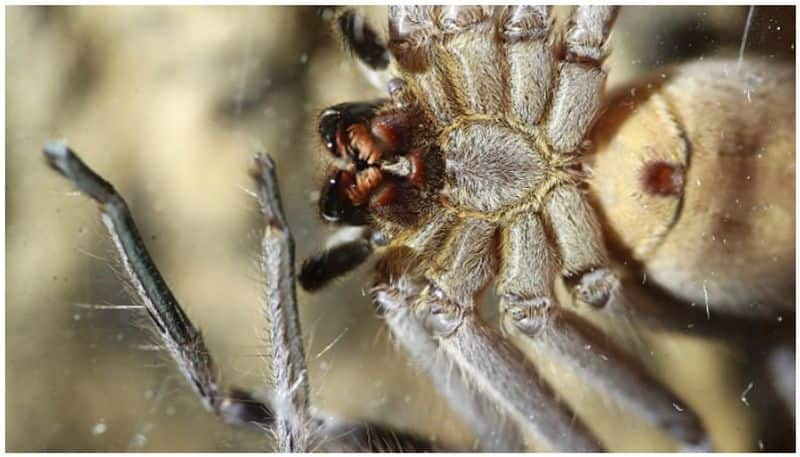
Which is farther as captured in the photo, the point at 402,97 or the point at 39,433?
the point at 39,433

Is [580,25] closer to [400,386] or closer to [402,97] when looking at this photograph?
[402,97]

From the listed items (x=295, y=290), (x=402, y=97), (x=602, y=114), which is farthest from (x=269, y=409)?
(x=602, y=114)

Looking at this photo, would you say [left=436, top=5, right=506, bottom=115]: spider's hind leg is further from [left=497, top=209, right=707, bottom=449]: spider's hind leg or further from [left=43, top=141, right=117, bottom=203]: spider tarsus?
[left=43, top=141, right=117, bottom=203]: spider tarsus

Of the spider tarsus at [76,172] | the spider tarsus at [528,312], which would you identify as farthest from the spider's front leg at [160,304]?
the spider tarsus at [528,312]

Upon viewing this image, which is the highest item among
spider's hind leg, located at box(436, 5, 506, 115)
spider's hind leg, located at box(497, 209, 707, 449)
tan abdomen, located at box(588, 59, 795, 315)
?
spider's hind leg, located at box(436, 5, 506, 115)

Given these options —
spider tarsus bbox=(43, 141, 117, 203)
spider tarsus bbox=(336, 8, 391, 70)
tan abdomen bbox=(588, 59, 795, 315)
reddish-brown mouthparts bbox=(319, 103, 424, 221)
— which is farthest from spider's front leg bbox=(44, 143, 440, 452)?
tan abdomen bbox=(588, 59, 795, 315)
